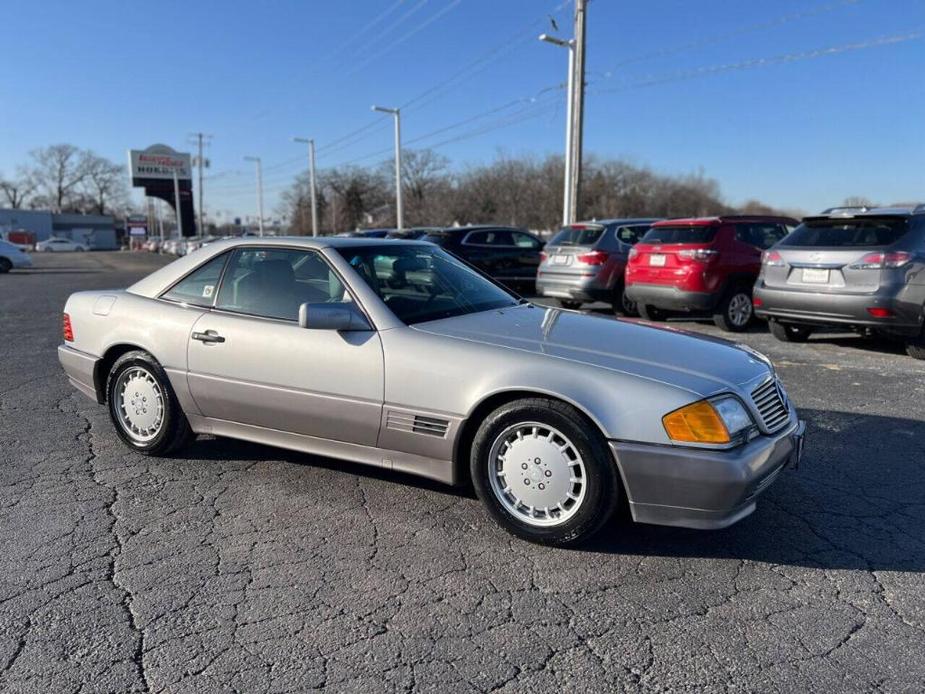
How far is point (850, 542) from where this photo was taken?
335cm

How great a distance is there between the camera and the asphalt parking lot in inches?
94.7

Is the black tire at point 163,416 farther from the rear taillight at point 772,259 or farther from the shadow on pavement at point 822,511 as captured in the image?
the rear taillight at point 772,259

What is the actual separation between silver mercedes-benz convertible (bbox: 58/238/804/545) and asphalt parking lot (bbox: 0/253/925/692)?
0.88 ft

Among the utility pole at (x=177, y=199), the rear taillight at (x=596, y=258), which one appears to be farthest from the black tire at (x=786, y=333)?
the utility pole at (x=177, y=199)

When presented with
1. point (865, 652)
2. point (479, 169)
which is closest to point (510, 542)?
point (865, 652)

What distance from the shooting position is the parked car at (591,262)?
11.2 m

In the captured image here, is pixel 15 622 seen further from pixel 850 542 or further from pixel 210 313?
pixel 850 542

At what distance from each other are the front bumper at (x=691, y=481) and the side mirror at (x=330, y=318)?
144 cm

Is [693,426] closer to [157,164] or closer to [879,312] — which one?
[879,312]

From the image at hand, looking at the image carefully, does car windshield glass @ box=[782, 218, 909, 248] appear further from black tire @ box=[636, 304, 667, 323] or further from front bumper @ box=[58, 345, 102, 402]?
front bumper @ box=[58, 345, 102, 402]

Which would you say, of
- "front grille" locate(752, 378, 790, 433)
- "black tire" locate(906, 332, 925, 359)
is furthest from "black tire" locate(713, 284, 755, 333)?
"front grille" locate(752, 378, 790, 433)

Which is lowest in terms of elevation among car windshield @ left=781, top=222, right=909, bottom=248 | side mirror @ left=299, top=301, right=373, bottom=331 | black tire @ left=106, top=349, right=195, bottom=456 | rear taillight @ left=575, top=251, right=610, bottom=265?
black tire @ left=106, top=349, right=195, bottom=456

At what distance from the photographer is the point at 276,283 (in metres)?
4.16

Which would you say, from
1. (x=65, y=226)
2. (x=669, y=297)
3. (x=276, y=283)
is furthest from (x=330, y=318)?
(x=65, y=226)
